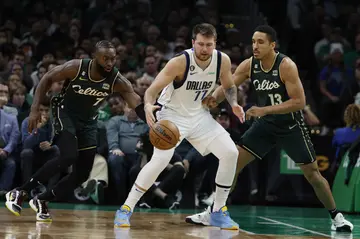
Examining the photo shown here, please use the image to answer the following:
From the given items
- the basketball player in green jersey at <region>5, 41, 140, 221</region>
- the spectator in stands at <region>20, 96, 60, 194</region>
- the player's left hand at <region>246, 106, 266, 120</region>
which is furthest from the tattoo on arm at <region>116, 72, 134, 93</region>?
the spectator in stands at <region>20, 96, 60, 194</region>

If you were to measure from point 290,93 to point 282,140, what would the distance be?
616mm

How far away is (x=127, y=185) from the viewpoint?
1164 centimetres

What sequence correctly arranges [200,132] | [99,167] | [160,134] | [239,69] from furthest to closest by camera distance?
[99,167], [239,69], [200,132], [160,134]

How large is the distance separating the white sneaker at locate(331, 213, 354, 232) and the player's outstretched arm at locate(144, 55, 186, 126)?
2.48 meters

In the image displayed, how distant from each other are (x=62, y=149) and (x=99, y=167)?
3454mm

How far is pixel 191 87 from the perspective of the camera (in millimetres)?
7699

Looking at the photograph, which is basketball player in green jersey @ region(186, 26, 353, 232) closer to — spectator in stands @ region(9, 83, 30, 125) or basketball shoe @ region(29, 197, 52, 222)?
basketball shoe @ region(29, 197, 52, 222)

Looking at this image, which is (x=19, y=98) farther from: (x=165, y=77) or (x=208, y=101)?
(x=165, y=77)

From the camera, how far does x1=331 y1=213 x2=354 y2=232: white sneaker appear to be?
8.38m

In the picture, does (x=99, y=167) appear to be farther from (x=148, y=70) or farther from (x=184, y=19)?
(x=184, y=19)

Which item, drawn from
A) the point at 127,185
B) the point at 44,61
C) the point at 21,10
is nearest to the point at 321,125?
the point at 127,185

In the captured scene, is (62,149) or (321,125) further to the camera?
(321,125)

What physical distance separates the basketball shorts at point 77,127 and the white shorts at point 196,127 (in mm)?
1014

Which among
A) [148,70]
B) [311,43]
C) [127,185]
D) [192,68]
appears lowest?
[127,185]
